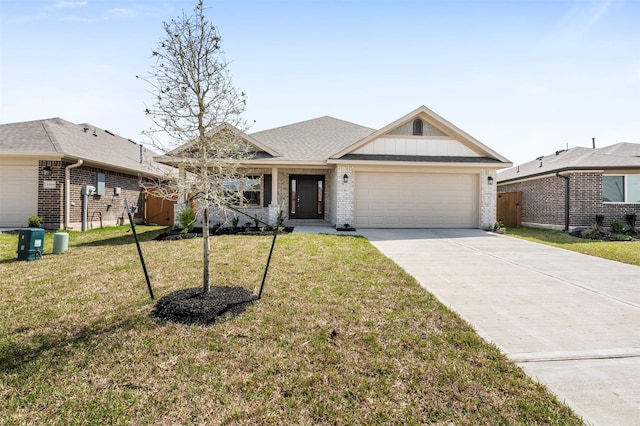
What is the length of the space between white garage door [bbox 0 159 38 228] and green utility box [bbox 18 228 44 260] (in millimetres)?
6920

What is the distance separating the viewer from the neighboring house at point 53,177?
1238 centimetres

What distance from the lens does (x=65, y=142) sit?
13.4 metres

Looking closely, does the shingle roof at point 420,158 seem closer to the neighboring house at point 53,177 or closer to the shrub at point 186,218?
the shrub at point 186,218

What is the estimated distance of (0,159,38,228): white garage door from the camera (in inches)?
492

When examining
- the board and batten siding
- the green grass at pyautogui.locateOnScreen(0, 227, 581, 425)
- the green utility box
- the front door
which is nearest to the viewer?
the green grass at pyautogui.locateOnScreen(0, 227, 581, 425)

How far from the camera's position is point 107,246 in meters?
9.36

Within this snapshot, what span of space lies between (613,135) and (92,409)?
33.8m

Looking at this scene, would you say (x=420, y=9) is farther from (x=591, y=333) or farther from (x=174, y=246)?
(x=174, y=246)

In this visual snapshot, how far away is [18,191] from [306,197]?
38.8ft

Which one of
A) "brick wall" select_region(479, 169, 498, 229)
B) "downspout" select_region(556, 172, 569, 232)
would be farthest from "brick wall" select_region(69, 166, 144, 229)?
"downspout" select_region(556, 172, 569, 232)

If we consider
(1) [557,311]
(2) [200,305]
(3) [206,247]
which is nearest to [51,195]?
(3) [206,247]

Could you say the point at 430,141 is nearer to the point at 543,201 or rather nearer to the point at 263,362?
the point at 543,201

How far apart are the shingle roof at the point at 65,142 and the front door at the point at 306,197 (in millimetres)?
5762

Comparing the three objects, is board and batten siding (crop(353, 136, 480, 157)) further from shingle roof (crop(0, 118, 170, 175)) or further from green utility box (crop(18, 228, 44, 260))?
green utility box (crop(18, 228, 44, 260))
